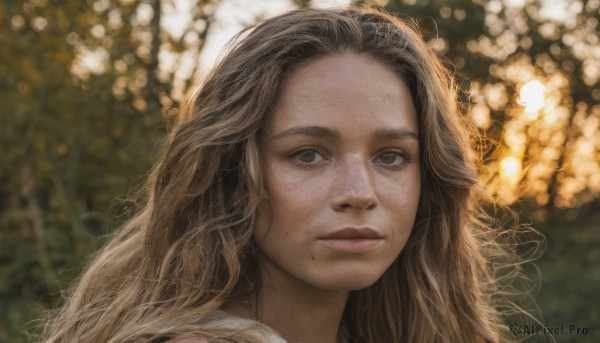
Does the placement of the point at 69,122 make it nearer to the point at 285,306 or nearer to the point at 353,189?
the point at 285,306

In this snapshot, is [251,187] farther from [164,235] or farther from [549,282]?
[549,282]

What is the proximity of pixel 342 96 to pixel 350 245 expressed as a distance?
1.33 ft

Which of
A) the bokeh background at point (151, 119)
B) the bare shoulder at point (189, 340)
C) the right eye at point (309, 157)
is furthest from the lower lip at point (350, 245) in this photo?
the bokeh background at point (151, 119)

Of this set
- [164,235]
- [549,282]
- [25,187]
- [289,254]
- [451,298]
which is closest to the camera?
[289,254]

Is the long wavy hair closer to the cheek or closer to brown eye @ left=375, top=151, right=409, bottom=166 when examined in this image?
the cheek

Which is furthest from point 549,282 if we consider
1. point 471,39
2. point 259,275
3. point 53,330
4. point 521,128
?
point 53,330

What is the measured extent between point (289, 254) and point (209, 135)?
1.36 ft

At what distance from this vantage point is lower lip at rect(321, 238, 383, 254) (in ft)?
8.11

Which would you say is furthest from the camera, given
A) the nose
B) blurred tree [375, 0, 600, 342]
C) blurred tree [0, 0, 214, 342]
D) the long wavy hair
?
blurred tree [375, 0, 600, 342]

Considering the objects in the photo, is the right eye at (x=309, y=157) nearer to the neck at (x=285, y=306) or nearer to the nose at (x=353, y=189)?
the nose at (x=353, y=189)

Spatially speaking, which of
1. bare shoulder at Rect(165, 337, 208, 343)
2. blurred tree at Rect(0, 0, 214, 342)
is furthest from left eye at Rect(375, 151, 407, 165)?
blurred tree at Rect(0, 0, 214, 342)

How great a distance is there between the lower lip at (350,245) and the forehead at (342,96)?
31 cm

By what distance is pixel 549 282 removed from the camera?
4309 mm

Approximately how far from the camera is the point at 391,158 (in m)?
2.64
